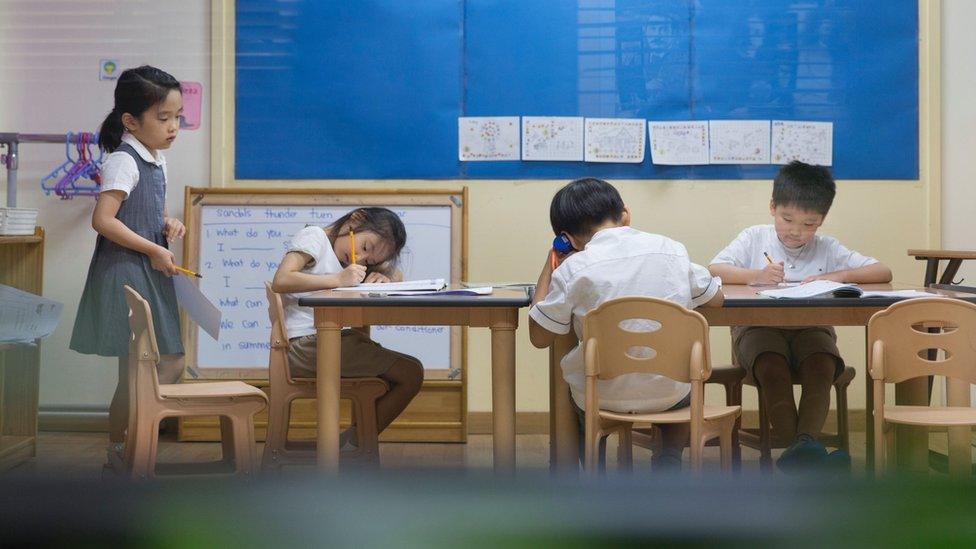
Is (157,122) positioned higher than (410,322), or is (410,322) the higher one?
(157,122)

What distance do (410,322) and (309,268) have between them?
587mm

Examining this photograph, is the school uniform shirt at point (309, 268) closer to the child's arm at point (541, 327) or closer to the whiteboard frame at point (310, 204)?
the child's arm at point (541, 327)

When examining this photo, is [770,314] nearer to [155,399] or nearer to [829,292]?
[829,292]

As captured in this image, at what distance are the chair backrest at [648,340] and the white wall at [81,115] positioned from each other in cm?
224

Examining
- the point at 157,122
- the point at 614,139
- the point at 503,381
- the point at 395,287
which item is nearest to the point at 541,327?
the point at 503,381

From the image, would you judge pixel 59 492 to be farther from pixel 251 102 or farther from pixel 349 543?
pixel 251 102

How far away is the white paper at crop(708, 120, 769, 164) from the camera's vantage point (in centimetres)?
379

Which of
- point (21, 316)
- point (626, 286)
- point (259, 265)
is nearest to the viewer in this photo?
point (626, 286)

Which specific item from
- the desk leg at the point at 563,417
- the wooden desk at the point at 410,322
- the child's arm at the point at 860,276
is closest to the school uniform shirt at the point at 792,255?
the child's arm at the point at 860,276

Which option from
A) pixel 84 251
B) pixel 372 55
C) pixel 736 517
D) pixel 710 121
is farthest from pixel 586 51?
pixel 736 517

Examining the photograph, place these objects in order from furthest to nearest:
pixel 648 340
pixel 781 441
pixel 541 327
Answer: pixel 781 441 → pixel 541 327 → pixel 648 340

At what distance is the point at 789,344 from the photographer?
283cm

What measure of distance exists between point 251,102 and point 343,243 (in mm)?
1298

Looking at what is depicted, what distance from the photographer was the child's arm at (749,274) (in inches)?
107
